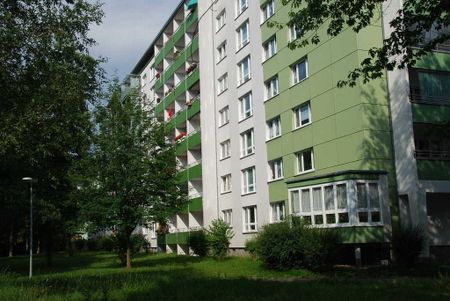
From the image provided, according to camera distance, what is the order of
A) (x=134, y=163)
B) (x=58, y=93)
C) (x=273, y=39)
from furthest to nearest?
(x=273, y=39)
(x=134, y=163)
(x=58, y=93)

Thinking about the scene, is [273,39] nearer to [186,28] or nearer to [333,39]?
[333,39]

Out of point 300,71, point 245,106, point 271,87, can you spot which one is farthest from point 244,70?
point 300,71

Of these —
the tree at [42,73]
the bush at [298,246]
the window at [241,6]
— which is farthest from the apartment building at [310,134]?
the tree at [42,73]

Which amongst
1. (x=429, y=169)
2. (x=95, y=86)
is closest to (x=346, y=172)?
(x=429, y=169)

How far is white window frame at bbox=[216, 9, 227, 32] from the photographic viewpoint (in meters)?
41.3

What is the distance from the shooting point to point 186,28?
48.2 m

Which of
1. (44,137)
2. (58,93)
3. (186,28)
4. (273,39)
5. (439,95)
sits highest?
(186,28)

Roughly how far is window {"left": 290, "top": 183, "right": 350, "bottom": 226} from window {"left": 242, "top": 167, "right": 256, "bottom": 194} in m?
8.01

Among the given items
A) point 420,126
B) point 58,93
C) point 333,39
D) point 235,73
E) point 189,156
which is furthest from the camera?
point 189,156

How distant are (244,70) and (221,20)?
688 cm

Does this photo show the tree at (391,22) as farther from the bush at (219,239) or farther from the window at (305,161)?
the bush at (219,239)

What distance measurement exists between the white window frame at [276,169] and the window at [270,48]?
6601 millimetres

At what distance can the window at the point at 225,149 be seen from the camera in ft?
128

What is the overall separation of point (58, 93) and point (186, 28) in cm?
3404
